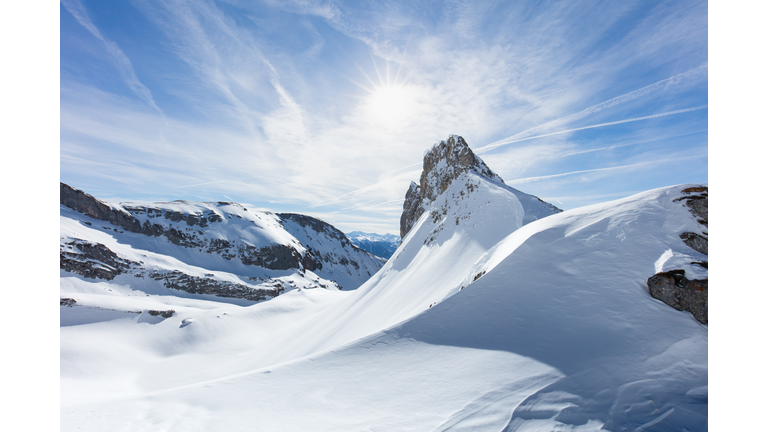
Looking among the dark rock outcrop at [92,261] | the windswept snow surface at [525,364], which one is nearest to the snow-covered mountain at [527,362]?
the windswept snow surface at [525,364]

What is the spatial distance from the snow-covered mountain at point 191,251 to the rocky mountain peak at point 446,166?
6348cm

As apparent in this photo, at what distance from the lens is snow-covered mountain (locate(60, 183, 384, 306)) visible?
7069 centimetres

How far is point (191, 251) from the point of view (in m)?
103

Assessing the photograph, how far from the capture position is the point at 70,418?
5.88m

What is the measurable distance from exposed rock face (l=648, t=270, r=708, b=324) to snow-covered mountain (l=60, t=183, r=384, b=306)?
249 feet

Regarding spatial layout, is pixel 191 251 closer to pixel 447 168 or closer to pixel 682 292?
pixel 447 168

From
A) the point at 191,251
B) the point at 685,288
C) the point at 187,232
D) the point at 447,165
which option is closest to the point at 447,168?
the point at 447,165

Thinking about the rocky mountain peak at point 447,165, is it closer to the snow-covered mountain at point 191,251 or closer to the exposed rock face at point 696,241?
the exposed rock face at point 696,241

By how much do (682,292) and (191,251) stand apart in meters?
125

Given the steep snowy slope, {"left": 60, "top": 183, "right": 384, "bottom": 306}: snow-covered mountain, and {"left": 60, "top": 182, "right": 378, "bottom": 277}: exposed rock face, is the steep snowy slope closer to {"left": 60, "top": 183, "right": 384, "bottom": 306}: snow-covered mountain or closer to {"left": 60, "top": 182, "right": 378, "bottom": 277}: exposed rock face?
{"left": 60, "top": 183, "right": 384, "bottom": 306}: snow-covered mountain

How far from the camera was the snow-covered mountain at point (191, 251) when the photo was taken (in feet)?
232

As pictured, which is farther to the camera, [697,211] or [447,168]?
[447,168]

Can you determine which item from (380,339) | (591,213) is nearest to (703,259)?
(591,213)
